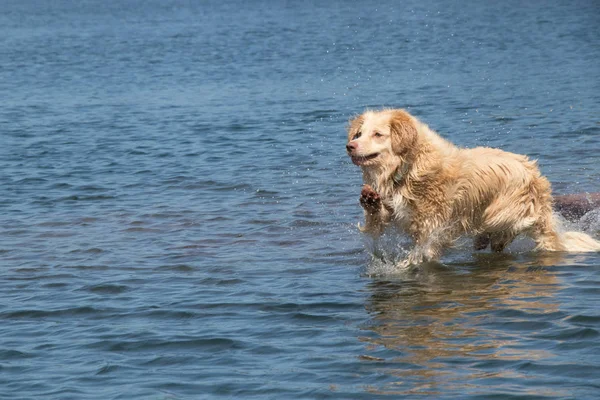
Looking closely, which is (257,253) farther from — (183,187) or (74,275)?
(183,187)

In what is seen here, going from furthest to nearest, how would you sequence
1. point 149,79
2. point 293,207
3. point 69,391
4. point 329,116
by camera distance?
point 149,79, point 329,116, point 293,207, point 69,391

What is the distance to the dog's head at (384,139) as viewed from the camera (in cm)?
898

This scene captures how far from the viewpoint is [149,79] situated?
3203 centimetres

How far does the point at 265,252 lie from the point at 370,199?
2342mm

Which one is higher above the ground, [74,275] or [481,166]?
[481,166]

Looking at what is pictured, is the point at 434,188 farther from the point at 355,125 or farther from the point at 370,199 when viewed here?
the point at 355,125

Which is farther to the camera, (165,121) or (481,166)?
(165,121)

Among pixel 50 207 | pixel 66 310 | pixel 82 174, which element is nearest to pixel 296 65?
pixel 82 174

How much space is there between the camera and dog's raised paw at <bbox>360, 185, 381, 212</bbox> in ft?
30.4

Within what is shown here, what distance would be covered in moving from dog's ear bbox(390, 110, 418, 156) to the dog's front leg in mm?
485

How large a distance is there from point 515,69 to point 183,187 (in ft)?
53.0

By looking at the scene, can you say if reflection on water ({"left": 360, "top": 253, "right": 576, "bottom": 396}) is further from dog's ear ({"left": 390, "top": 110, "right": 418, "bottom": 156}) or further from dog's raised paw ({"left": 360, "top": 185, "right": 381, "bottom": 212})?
dog's ear ({"left": 390, "top": 110, "right": 418, "bottom": 156})

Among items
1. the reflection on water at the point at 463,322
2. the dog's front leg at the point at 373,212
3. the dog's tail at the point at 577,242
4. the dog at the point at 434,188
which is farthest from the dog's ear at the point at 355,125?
the dog's tail at the point at 577,242

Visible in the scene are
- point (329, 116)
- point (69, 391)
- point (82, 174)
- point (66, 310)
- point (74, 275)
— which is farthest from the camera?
point (329, 116)
